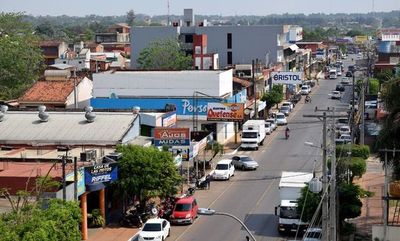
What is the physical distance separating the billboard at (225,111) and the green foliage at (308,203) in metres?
25.9

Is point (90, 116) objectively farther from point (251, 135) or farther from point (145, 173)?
point (251, 135)

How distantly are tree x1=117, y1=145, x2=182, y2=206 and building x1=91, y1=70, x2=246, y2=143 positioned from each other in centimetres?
2552

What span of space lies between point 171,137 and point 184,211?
7.46m

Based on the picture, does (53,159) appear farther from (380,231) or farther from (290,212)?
(380,231)

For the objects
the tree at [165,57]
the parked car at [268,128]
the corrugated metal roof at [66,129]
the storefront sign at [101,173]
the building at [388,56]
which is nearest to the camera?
the storefront sign at [101,173]

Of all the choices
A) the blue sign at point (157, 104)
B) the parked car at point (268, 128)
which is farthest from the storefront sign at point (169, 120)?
the parked car at point (268, 128)

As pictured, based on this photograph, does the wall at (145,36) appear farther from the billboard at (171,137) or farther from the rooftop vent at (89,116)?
the billboard at (171,137)

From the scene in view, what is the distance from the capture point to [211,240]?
36969 millimetres

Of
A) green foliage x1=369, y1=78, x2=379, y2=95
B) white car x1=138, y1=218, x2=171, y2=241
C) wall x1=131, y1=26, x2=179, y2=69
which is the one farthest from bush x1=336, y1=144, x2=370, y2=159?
wall x1=131, y1=26, x2=179, y2=69

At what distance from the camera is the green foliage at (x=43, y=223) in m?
27.5

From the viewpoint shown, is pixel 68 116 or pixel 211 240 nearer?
pixel 211 240

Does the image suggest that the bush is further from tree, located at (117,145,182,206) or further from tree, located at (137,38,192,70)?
tree, located at (137,38,192,70)

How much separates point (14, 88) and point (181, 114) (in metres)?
27.7

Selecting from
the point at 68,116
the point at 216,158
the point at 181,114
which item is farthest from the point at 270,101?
the point at 68,116
